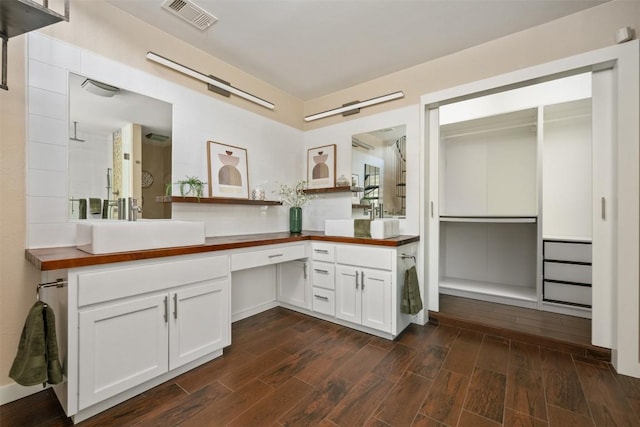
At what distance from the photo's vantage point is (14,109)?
5.24ft

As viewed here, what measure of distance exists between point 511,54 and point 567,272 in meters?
2.22

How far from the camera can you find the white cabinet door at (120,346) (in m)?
1.40

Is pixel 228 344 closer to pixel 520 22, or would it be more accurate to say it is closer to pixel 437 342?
pixel 437 342

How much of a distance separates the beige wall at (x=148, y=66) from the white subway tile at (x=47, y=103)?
0.05m

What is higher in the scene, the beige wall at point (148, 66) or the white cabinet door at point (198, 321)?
the beige wall at point (148, 66)

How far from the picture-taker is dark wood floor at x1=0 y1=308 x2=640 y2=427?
4.75 feet

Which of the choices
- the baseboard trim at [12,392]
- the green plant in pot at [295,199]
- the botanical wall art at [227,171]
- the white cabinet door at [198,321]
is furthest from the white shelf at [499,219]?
the baseboard trim at [12,392]

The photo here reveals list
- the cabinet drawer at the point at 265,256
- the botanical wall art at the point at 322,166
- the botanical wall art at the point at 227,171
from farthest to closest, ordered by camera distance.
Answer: the botanical wall art at the point at 322,166 < the botanical wall art at the point at 227,171 < the cabinet drawer at the point at 265,256

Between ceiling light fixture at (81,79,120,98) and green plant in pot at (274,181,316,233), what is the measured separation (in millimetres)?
1725

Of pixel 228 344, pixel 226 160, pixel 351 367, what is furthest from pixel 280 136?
pixel 351 367

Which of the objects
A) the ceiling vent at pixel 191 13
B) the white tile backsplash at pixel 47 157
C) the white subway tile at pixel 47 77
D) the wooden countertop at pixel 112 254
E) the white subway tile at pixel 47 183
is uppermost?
the ceiling vent at pixel 191 13

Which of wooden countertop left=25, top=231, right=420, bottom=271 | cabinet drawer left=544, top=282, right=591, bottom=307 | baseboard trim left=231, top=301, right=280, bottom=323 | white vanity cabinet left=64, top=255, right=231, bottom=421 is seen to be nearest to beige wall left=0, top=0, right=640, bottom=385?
wooden countertop left=25, top=231, right=420, bottom=271

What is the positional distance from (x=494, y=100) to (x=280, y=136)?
260cm

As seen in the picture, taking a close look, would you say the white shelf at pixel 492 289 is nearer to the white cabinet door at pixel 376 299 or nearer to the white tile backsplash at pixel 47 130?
the white cabinet door at pixel 376 299
